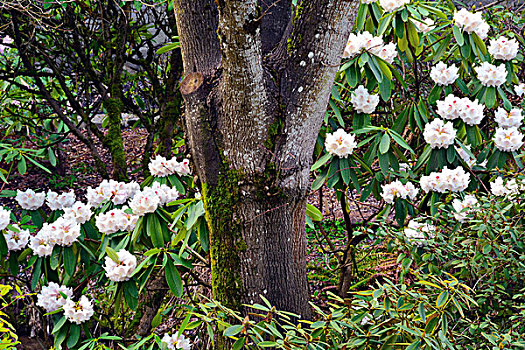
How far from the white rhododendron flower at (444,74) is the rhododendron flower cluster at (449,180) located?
51cm

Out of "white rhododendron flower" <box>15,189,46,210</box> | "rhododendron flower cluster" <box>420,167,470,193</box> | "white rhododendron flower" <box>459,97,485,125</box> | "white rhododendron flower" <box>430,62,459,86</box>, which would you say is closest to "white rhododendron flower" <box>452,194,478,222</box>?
"rhododendron flower cluster" <box>420,167,470,193</box>

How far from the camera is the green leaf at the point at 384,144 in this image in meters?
2.08

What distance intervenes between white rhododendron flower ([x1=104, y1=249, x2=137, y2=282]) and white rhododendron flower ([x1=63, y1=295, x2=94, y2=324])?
8.5 inches

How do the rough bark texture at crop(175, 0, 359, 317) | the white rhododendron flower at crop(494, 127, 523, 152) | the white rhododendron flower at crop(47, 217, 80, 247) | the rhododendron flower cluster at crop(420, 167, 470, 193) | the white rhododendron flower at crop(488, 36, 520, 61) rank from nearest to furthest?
the rough bark texture at crop(175, 0, 359, 317) < the white rhododendron flower at crop(47, 217, 80, 247) < the rhododendron flower cluster at crop(420, 167, 470, 193) < the white rhododendron flower at crop(494, 127, 523, 152) < the white rhododendron flower at crop(488, 36, 520, 61)

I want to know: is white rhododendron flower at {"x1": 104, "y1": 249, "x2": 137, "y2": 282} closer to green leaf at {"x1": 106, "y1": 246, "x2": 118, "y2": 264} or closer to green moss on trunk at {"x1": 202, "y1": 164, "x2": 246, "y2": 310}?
green leaf at {"x1": 106, "y1": 246, "x2": 118, "y2": 264}

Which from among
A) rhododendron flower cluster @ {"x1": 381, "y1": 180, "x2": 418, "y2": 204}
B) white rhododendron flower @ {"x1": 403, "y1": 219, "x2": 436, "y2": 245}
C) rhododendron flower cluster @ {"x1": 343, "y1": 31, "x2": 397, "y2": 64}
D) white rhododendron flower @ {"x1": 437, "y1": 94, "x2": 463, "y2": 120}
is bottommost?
white rhododendron flower @ {"x1": 403, "y1": 219, "x2": 436, "y2": 245}

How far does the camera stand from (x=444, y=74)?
2.47 metres

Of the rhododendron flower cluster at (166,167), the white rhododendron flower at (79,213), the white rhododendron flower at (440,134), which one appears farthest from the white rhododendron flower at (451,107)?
the white rhododendron flower at (79,213)

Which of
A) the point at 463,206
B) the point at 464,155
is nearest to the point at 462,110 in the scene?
the point at 464,155

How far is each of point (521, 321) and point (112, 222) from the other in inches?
63.7

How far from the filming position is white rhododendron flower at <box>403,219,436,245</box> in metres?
2.04

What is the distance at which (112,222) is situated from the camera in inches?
84.2

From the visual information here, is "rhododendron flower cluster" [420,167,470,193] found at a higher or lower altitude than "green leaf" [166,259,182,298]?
higher

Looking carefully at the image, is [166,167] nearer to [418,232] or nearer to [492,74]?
[418,232]
